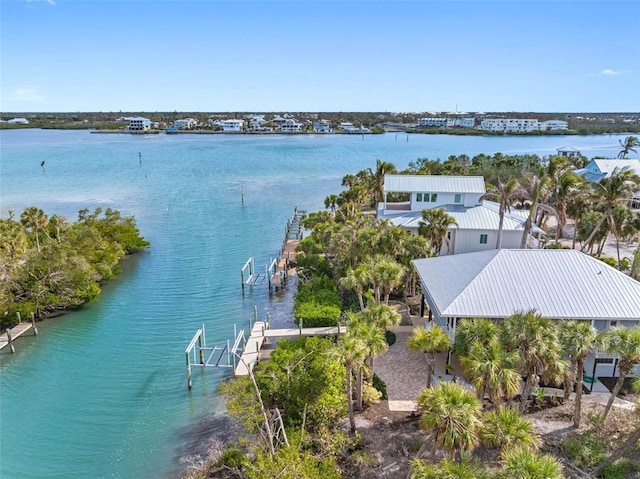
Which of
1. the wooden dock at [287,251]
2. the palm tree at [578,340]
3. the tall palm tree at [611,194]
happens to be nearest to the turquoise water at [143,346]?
the wooden dock at [287,251]

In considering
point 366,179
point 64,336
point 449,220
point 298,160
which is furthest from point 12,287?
point 298,160

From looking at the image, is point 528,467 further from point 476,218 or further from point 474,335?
point 476,218

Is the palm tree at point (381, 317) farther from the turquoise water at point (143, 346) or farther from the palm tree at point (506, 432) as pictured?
the turquoise water at point (143, 346)

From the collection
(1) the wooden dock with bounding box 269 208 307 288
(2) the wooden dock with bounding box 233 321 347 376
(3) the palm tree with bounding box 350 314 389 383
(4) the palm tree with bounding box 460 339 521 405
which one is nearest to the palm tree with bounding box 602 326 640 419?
(4) the palm tree with bounding box 460 339 521 405

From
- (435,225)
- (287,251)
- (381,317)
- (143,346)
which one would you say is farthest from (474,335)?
(287,251)

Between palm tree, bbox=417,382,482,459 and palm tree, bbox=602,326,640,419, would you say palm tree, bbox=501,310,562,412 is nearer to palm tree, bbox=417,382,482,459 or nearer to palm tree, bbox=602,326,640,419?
palm tree, bbox=602,326,640,419

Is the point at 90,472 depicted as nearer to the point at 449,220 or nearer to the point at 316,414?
the point at 316,414
